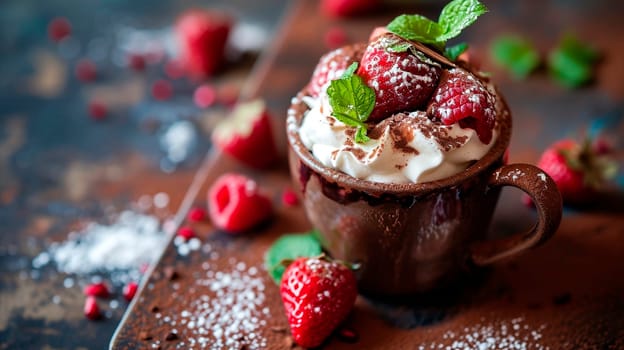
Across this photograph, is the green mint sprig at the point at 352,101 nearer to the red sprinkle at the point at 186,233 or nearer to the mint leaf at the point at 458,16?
the mint leaf at the point at 458,16

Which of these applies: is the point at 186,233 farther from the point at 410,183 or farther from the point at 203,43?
the point at 203,43

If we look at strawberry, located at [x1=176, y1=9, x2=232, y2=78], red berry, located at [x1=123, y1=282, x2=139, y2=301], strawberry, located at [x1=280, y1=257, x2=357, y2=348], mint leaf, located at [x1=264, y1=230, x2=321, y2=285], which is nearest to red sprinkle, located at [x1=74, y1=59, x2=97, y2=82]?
strawberry, located at [x1=176, y1=9, x2=232, y2=78]

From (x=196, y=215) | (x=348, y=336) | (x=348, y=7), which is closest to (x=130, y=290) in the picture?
(x=196, y=215)

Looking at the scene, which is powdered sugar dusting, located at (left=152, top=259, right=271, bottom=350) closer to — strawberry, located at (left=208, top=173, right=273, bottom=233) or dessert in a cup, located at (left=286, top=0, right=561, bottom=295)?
strawberry, located at (left=208, top=173, right=273, bottom=233)

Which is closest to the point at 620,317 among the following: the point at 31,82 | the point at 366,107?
the point at 366,107

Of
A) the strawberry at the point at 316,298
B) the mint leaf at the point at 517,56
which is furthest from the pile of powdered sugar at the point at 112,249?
the mint leaf at the point at 517,56
